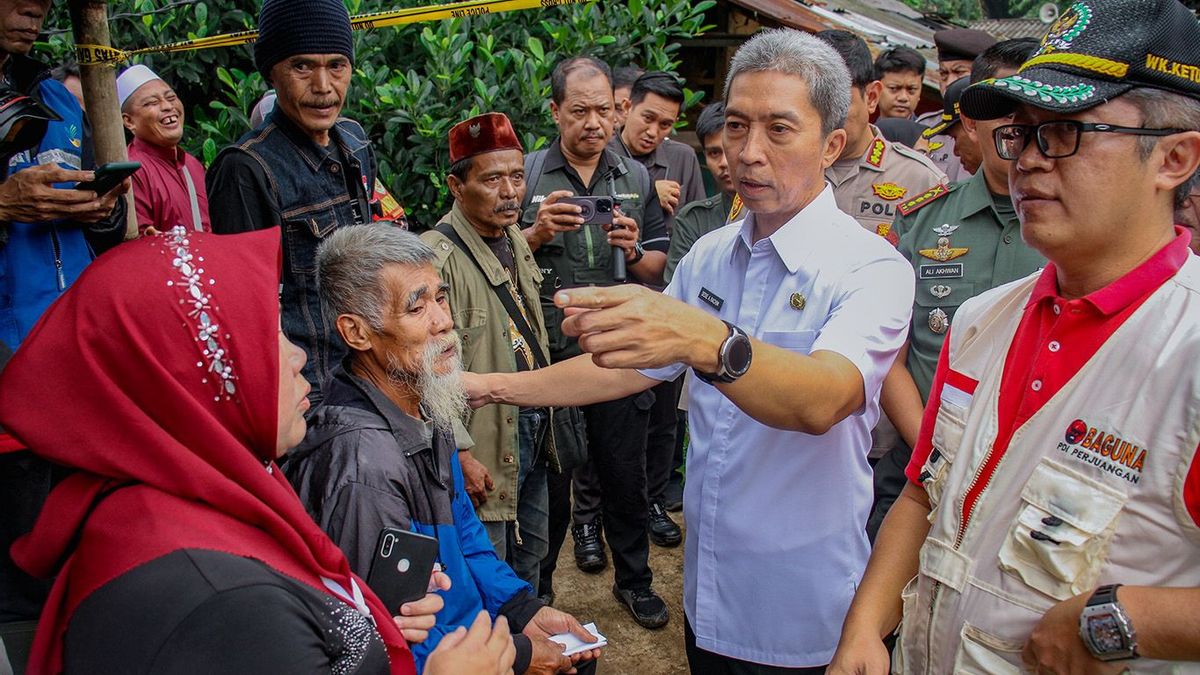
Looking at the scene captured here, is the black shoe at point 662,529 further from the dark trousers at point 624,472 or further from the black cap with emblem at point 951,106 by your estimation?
the black cap with emblem at point 951,106

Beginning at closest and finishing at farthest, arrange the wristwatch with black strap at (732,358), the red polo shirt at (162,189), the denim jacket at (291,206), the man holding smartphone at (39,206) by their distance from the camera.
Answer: the wristwatch with black strap at (732,358), the man holding smartphone at (39,206), the denim jacket at (291,206), the red polo shirt at (162,189)

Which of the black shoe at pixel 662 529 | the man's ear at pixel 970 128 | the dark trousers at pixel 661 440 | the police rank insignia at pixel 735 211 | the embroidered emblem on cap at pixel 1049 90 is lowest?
the black shoe at pixel 662 529

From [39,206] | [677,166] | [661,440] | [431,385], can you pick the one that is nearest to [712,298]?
[431,385]

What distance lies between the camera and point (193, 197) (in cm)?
487

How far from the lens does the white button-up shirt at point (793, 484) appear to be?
7.48 ft

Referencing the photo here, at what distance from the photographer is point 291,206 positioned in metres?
3.21

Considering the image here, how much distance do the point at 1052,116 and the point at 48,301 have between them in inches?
119

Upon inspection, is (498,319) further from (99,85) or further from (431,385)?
(99,85)

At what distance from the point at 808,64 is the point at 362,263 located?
1362mm

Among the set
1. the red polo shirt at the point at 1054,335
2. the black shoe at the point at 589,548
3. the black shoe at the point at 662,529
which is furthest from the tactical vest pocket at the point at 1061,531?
the black shoe at the point at 662,529

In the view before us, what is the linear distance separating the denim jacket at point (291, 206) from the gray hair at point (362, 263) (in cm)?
51

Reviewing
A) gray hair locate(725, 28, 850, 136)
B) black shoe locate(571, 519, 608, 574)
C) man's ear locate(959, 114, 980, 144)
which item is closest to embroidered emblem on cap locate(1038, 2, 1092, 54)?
gray hair locate(725, 28, 850, 136)

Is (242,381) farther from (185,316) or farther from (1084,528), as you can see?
(1084,528)

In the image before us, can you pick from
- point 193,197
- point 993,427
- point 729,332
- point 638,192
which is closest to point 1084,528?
point 993,427
